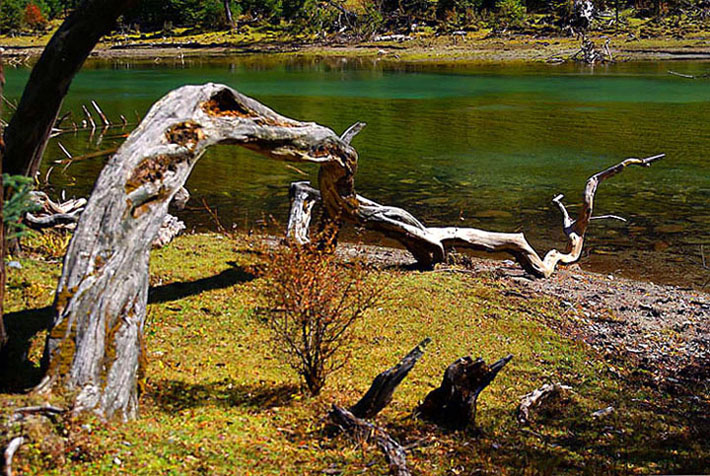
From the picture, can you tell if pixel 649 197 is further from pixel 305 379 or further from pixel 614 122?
pixel 305 379

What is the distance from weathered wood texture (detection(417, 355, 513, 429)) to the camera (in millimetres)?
7406

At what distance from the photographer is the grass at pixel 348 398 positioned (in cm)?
601

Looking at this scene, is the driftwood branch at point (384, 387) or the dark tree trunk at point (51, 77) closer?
the driftwood branch at point (384, 387)

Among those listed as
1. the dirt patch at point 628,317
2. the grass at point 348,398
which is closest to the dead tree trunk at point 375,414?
the grass at point 348,398

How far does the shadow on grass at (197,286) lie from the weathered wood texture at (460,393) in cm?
440

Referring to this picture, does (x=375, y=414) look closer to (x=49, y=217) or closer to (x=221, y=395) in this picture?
(x=221, y=395)

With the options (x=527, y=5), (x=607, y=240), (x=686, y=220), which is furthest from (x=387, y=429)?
(x=527, y=5)

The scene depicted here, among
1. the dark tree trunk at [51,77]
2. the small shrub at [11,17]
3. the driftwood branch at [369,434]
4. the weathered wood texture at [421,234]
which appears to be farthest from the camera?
the small shrub at [11,17]

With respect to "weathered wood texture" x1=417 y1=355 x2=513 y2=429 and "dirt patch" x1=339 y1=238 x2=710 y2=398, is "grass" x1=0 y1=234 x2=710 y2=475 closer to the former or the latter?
"weathered wood texture" x1=417 y1=355 x2=513 y2=429

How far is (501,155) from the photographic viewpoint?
1131 inches

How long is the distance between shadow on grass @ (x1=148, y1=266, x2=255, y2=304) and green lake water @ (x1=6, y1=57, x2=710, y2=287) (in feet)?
7.55

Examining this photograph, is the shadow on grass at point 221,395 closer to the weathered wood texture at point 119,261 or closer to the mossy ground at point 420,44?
the weathered wood texture at point 119,261

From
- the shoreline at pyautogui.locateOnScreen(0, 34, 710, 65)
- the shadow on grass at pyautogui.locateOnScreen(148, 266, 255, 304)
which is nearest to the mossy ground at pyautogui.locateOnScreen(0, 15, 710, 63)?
the shoreline at pyautogui.locateOnScreen(0, 34, 710, 65)

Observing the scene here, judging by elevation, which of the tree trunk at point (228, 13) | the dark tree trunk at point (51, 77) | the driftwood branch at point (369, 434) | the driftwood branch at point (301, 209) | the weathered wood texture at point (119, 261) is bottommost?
Result: the driftwood branch at point (369, 434)
